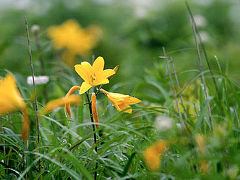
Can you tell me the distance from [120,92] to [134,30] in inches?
113

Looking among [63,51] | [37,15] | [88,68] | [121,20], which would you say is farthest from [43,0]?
[88,68]

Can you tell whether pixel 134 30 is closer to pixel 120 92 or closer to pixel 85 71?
pixel 120 92


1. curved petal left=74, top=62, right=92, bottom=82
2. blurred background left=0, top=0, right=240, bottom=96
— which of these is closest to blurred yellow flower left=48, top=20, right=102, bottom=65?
blurred background left=0, top=0, right=240, bottom=96

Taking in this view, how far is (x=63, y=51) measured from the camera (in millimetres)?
5793

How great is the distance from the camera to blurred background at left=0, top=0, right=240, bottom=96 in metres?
4.80

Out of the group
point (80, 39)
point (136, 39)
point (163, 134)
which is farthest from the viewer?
point (80, 39)

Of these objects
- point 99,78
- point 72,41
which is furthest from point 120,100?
point 72,41

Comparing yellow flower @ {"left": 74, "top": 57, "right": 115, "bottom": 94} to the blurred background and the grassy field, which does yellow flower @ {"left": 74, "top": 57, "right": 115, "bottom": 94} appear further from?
the blurred background

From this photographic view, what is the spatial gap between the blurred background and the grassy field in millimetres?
20

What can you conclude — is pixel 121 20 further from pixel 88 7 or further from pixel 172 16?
pixel 172 16

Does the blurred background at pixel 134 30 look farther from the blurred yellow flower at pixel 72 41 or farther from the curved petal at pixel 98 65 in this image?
the curved petal at pixel 98 65

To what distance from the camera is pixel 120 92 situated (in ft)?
8.41

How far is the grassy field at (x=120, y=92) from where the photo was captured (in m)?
Answer: 1.31

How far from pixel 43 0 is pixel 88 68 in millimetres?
6561
